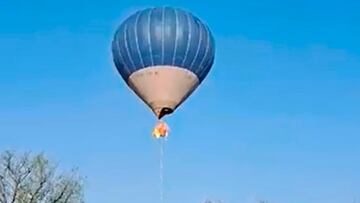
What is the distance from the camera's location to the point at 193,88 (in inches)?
1202

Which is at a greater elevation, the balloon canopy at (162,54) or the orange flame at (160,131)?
the balloon canopy at (162,54)

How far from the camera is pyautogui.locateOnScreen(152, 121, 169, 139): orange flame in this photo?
2829cm

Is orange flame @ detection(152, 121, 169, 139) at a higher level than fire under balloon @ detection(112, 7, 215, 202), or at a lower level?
lower

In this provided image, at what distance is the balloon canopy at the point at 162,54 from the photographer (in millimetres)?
29469

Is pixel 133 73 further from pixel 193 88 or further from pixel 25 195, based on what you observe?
pixel 25 195

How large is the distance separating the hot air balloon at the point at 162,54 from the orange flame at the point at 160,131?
33.0 inches

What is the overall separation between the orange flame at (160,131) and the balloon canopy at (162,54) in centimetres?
91

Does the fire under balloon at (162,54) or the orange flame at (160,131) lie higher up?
the fire under balloon at (162,54)

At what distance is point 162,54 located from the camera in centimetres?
2948

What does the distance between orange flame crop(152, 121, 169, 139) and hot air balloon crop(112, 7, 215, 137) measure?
0.84 metres

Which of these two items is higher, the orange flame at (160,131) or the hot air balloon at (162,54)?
the hot air balloon at (162,54)

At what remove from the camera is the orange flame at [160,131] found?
28.3 m

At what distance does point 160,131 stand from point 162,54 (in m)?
2.48

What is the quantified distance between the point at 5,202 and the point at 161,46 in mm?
16334
